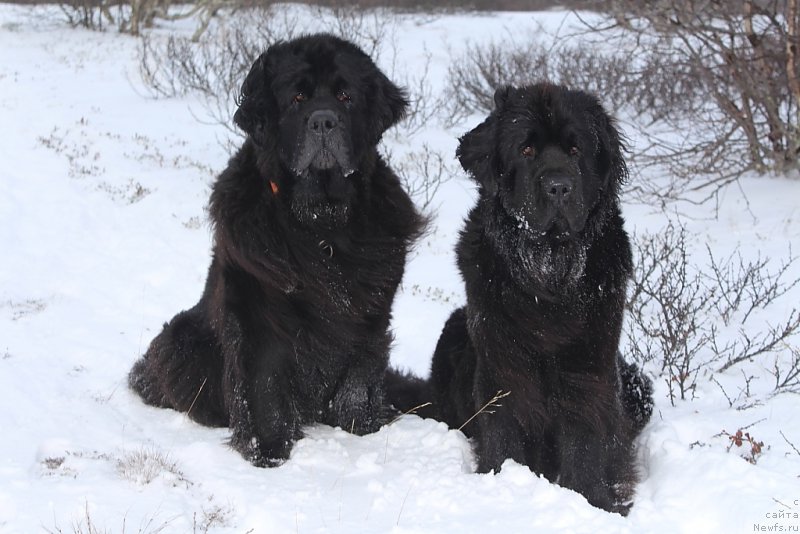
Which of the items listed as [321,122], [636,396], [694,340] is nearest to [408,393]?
[636,396]

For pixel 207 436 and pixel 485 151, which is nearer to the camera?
pixel 485 151

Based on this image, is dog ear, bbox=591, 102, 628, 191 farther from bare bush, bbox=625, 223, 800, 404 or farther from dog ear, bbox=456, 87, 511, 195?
bare bush, bbox=625, 223, 800, 404

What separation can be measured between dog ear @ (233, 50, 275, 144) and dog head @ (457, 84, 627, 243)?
100cm

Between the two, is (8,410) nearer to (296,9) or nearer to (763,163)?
(763,163)

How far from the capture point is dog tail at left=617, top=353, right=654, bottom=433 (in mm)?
4027

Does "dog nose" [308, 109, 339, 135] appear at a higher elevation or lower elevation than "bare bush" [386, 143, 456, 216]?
lower

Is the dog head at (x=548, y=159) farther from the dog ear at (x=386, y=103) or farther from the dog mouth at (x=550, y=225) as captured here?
the dog ear at (x=386, y=103)

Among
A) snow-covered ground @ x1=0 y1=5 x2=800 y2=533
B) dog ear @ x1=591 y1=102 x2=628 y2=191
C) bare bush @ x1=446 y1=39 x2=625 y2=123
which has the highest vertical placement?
bare bush @ x1=446 y1=39 x2=625 y2=123

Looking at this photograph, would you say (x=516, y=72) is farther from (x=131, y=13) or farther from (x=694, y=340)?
(x=131, y=13)

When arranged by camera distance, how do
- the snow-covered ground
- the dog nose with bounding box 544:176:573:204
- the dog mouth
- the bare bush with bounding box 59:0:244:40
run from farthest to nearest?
the bare bush with bounding box 59:0:244:40, the dog mouth, the dog nose with bounding box 544:176:573:204, the snow-covered ground

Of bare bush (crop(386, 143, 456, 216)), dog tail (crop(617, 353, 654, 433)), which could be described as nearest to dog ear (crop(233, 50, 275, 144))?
dog tail (crop(617, 353, 654, 433))

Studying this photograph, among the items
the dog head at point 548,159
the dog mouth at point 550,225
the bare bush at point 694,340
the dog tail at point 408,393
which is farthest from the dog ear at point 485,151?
the bare bush at point 694,340

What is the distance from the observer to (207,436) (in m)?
4.07

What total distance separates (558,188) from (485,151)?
17.5 inches
